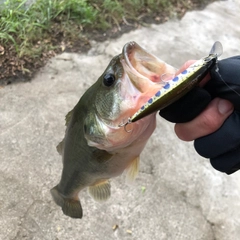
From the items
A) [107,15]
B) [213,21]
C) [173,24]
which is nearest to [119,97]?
[107,15]

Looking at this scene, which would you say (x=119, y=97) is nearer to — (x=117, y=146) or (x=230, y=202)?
(x=117, y=146)

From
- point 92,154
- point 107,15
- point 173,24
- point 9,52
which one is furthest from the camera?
point 173,24

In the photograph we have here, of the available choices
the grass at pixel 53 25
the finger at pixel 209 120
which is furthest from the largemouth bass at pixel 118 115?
the grass at pixel 53 25

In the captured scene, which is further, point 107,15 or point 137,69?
point 107,15

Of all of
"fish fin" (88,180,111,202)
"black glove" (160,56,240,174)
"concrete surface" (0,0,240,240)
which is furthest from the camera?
"concrete surface" (0,0,240,240)

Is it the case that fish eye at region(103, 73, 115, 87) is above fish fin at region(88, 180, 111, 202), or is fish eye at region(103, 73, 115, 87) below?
above

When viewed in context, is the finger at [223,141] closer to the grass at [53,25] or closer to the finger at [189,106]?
the finger at [189,106]

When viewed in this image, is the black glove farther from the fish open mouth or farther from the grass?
the grass

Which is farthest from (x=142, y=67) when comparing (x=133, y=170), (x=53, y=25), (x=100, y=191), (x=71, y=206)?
(x=53, y=25)

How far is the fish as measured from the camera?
4.10 ft

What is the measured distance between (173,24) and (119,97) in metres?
3.63

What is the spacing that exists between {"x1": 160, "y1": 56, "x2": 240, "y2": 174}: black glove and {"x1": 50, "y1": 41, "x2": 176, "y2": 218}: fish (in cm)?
10

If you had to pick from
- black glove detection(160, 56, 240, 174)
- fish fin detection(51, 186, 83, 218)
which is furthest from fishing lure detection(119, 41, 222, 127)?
fish fin detection(51, 186, 83, 218)

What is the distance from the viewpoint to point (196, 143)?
1.33 m
